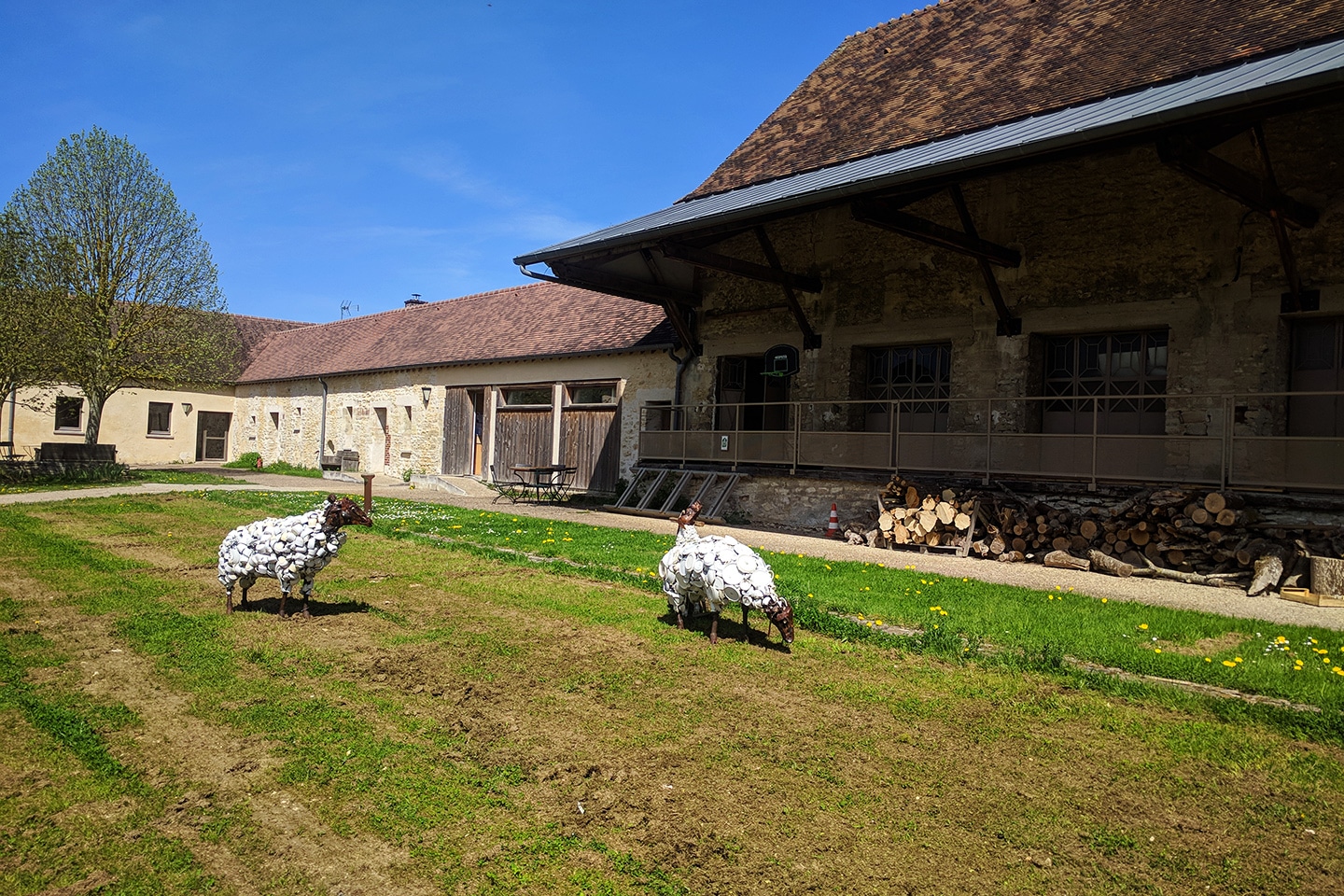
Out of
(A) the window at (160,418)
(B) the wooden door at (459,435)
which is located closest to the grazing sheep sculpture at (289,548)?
(B) the wooden door at (459,435)

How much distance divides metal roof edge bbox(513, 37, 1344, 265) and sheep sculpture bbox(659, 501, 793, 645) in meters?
5.83

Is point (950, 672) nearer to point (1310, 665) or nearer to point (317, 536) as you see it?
point (1310, 665)

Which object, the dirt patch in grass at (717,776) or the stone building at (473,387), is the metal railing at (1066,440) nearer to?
the stone building at (473,387)

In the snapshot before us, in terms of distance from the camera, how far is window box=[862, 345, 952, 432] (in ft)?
46.5

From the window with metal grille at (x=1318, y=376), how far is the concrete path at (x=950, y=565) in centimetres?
298

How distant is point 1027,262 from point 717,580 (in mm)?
9469

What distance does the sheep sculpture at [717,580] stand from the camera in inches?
228

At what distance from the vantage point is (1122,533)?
34.2 ft

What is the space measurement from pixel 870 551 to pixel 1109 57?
819 centimetres

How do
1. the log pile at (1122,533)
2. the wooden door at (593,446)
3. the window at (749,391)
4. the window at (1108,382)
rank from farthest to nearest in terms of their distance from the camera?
the wooden door at (593,446)
the window at (749,391)
the window at (1108,382)
the log pile at (1122,533)

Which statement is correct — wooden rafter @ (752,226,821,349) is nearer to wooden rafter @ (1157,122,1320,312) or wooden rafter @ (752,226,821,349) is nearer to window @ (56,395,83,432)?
wooden rafter @ (1157,122,1320,312)

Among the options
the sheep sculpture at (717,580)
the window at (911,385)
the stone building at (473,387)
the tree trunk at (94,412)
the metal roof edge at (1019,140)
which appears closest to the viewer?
the sheep sculpture at (717,580)

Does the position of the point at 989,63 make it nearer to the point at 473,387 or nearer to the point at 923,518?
the point at 923,518

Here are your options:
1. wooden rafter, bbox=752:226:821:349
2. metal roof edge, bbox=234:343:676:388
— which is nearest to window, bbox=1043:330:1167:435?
wooden rafter, bbox=752:226:821:349
